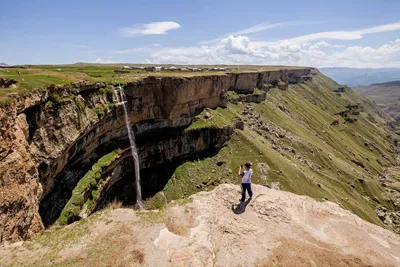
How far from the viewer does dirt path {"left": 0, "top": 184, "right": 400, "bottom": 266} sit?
16.4m

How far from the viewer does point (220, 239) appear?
727 inches

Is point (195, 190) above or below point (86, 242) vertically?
below

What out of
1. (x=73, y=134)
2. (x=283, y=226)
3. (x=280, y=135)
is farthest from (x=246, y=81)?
(x=283, y=226)

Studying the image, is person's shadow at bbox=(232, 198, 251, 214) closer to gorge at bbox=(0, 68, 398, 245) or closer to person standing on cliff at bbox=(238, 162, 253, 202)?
person standing on cliff at bbox=(238, 162, 253, 202)

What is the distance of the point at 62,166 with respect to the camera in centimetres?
4116

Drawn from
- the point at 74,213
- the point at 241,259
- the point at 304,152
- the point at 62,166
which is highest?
the point at 241,259

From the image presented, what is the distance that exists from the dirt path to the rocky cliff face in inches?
A: 259

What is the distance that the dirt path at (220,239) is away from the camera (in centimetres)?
1644

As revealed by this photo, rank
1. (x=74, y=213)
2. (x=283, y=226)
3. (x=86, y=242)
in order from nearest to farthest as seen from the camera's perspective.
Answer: (x=86, y=242)
(x=283, y=226)
(x=74, y=213)

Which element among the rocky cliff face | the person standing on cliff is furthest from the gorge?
the person standing on cliff

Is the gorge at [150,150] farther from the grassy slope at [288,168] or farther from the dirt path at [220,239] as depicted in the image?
the dirt path at [220,239]

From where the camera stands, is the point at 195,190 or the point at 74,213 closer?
the point at 74,213

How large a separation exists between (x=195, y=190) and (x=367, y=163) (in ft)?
405

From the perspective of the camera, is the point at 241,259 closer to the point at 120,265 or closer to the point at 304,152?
the point at 120,265
